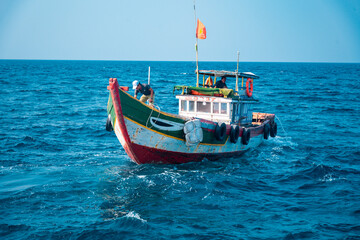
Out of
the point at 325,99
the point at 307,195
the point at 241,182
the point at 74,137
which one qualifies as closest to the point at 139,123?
the point at 241,182

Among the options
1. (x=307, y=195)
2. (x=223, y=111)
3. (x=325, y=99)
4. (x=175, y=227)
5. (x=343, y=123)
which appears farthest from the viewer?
(x=325, y=99)

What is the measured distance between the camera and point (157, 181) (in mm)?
13594

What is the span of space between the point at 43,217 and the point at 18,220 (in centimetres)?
66

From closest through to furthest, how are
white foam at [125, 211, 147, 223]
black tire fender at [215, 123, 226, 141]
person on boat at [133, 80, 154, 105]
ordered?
white foam at [125, 211, 147, 223] < person on boat at [133, 80, 154, 105] < black tire fender at [215, 123, 226, 141]

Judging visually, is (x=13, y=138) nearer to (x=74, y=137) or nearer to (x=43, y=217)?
(x=74, y=137)

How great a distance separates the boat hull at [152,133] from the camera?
13383mm

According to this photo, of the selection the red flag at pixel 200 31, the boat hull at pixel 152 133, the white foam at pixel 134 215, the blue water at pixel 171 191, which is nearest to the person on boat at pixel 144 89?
the boat hull at pixel 152 133

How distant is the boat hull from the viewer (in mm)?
13383

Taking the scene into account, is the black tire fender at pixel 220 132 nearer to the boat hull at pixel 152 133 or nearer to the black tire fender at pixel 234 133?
the boat hull at pixel 152 133

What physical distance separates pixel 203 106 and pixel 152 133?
14.1ft

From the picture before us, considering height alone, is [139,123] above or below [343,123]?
above

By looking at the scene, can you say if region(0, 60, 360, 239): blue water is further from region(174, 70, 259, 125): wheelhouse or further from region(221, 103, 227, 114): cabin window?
region(221, 103, 227, 114): cabin window

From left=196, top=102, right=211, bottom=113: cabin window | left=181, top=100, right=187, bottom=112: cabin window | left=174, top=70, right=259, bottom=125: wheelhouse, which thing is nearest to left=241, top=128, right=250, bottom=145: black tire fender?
left=174, top=70, right=259, bottom=125: wheelhouse

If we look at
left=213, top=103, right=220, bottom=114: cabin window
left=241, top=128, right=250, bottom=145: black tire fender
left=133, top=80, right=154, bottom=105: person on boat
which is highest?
left=133, top=80, right=154, bottom=105: person on boat
